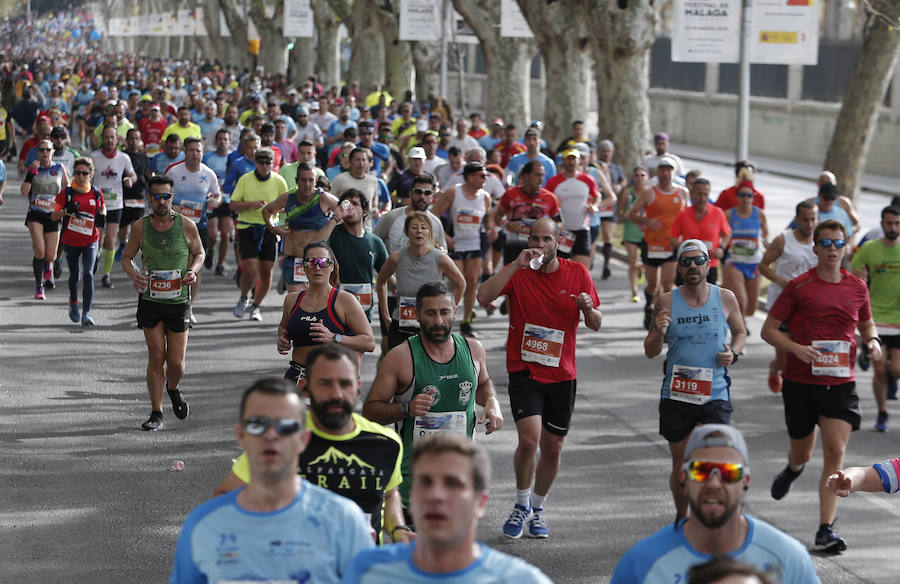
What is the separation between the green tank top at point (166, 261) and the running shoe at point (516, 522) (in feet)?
11.1

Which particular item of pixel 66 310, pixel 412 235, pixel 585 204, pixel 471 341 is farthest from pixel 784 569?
pixel 66 310

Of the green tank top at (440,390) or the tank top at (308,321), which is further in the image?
the tank top at (308,321)

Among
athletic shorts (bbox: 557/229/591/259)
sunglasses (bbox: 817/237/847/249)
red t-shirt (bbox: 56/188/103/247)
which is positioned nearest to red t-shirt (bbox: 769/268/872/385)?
sunglasses (bbox: 817/237/847/249)

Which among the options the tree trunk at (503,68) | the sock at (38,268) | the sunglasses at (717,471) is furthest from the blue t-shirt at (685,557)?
the tree trunk at (503,68)

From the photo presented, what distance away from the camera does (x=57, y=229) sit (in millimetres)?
16312

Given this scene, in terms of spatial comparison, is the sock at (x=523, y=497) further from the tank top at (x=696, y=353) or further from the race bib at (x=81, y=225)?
the race bib at (x=81, y=225)

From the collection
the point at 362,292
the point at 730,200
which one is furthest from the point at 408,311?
the point at 730,200

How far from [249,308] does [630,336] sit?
151 inches

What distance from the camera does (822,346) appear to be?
879cm

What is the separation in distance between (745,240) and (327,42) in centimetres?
4663

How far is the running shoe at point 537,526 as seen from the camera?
829 centimetres

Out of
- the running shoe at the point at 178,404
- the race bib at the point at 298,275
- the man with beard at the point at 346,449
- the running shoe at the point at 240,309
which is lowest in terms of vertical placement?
the running shoe at the point at 240,309

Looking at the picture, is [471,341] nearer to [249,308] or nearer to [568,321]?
[568,321]

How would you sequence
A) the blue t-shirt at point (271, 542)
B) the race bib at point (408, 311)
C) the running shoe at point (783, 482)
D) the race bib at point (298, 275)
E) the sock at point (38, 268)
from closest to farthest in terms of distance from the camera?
the blue t-shirt at point (271, 542), the running shoe at point (783, 482), the race bib at point (408, 311), the race bib at point (298, 275), the sock at point (38, 268)
